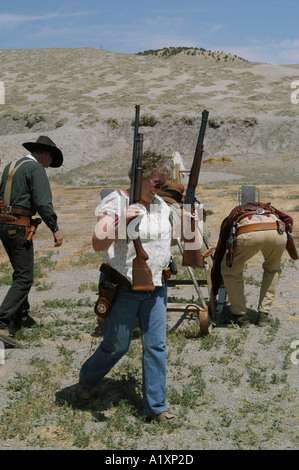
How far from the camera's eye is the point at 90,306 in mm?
7188

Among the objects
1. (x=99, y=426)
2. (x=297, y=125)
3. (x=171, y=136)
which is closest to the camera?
(x=99, y=426)

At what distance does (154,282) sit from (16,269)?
98.8 inches

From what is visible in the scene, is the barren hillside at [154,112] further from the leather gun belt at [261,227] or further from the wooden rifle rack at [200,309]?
the leather gun belt at [261,227]

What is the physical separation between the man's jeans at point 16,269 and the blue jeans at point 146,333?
6.77ft

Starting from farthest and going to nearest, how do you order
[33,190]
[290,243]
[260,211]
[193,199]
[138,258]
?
[290,243] < [260,211] < [33,190] < [193,199] < [138,258]

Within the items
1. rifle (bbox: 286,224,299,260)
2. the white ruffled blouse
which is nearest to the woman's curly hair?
the white ruffled blouse

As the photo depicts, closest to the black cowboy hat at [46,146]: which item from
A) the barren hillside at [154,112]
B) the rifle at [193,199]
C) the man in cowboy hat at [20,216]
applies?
the man in cowboy hat at [20,216]

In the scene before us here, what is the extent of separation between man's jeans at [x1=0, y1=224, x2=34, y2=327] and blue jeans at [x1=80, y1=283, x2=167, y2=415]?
81.2 inches

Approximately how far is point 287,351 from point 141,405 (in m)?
1.94

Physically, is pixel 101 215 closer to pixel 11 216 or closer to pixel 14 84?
pixel 11 216

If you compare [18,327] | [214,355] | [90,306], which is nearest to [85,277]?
[90,306]

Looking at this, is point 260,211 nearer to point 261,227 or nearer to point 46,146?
point 261,227

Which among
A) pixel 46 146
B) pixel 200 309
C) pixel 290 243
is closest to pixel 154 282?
pixel 200 309

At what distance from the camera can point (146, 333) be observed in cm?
390
